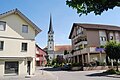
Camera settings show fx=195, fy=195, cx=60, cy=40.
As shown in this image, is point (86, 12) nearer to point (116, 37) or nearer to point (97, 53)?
point (97, 53)

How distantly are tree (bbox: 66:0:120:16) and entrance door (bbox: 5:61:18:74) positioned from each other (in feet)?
73.2

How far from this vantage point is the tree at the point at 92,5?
235 inches

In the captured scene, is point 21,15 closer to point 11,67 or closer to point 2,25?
point 2,25

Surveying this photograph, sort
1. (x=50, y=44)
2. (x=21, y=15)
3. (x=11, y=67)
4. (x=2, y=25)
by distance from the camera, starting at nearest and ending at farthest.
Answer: (x=11, y=67)
(x=2, y=25)
(x=21, y=15)
(x=50, y=44)

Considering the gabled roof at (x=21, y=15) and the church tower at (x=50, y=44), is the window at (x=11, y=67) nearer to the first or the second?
the gabled roof at (x=21, y=15)

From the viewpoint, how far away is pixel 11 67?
90.1 feet

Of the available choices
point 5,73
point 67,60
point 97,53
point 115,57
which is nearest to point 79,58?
point 97,53

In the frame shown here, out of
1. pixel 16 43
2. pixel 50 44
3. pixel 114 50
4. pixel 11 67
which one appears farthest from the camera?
pixel 50 44

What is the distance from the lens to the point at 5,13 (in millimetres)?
27609

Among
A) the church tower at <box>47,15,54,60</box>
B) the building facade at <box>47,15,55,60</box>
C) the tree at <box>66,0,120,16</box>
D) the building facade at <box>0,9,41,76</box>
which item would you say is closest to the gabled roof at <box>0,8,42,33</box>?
the building facade at <box>0,9,41,76</box>

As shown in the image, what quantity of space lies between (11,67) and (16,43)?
11.4 feet

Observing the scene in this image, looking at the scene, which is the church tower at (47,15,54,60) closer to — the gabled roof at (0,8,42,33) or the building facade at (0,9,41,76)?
the gabled roof at (0,8,42,33)

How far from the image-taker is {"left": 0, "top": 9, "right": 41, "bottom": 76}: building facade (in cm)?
2705

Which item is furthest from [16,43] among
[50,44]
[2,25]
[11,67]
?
[50,44]
